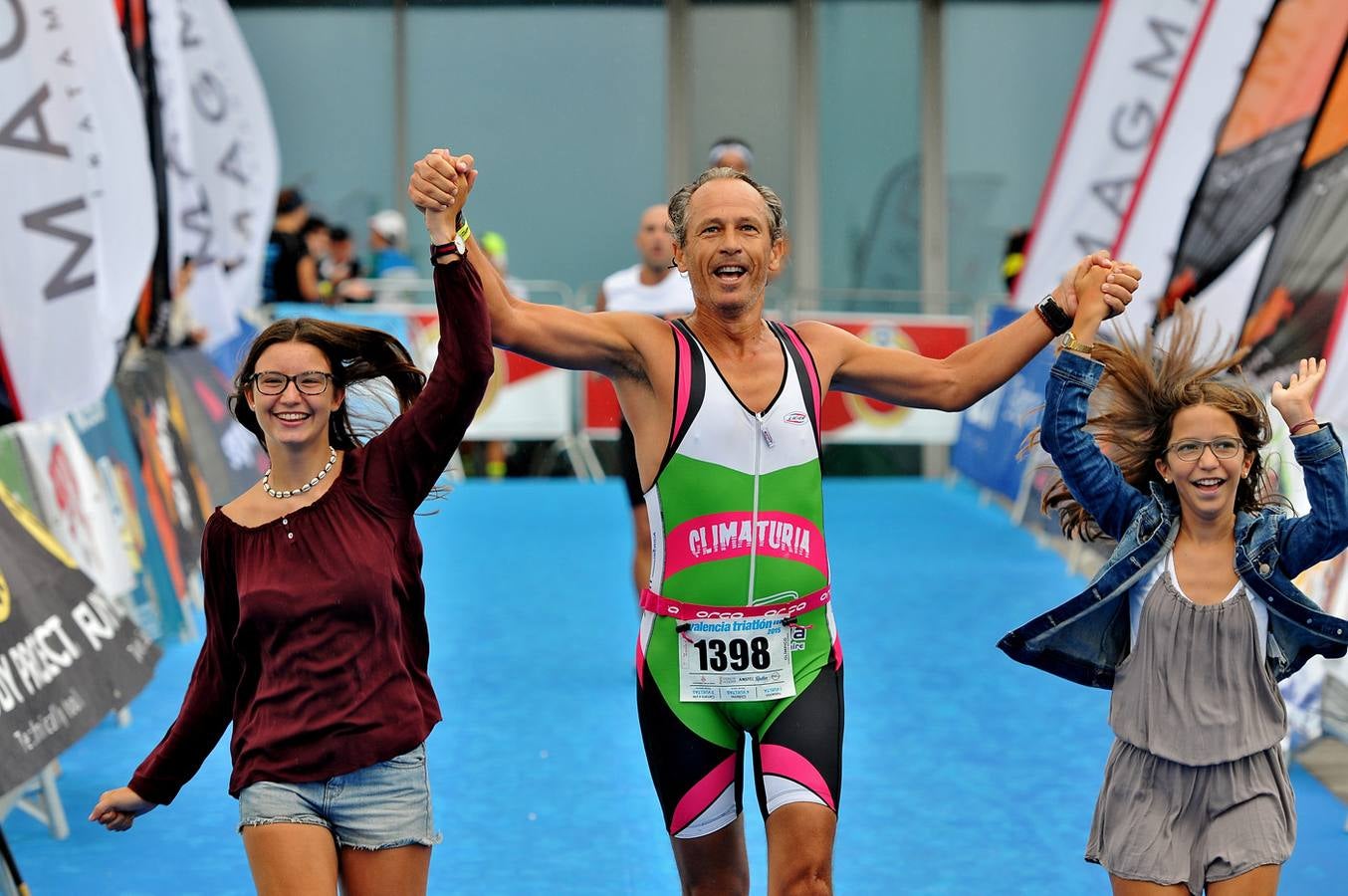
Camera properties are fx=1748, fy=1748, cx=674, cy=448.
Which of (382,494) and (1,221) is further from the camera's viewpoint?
(1,221)

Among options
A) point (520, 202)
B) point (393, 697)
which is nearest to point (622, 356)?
point (393, 697)

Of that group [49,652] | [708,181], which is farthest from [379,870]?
[49,652]

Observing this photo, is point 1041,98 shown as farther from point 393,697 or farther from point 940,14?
point 393,697

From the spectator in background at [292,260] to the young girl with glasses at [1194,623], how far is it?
40.2 feet

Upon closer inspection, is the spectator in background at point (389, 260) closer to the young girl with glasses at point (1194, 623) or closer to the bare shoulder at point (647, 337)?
the bare shoulder at point (647, 337)

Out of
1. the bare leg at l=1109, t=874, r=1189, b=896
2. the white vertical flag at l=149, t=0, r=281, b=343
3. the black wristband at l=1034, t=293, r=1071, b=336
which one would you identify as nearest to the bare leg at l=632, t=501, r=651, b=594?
the black wristband at l=1034, t=293, r=1071, b=336

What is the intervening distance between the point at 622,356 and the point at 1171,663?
1.46 meters

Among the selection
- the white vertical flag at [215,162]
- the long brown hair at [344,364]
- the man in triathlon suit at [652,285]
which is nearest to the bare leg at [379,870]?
the long brown hair at [344,364]

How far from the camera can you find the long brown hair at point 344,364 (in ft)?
12.9

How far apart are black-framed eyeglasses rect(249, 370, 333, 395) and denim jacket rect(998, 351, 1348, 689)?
66.4 inches

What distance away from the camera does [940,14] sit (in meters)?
20.6

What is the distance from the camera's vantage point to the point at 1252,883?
3867 millimetres

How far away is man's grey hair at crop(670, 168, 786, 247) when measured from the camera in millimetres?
4145

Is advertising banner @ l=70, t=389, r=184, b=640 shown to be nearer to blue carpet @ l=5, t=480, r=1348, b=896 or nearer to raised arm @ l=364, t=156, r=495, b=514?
blue carpet @ l=5, t=480, r=1348, b=896
